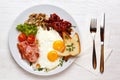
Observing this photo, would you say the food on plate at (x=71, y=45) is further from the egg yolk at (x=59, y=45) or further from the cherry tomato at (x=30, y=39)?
the cherry tomato at (x=30, y=39)

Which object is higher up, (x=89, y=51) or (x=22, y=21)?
(x=22, y=21)

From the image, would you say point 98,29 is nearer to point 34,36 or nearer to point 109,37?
point 109,37

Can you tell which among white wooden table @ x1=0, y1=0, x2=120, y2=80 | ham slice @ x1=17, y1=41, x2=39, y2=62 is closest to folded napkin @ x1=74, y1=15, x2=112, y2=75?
white wooden table @ x1=0, y1=0, x2=120, y2=80

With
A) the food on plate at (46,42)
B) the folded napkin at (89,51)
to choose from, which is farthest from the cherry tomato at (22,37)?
the folded napkin at (89,51)

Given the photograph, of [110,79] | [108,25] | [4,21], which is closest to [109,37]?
[108,25]

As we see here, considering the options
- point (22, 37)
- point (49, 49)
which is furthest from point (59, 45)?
point (22, 37)

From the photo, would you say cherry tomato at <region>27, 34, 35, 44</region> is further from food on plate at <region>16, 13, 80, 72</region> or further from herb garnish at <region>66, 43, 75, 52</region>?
herb garnish at <region>66, 43, 75, 52</region>

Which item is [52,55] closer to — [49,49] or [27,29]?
[49,49]
